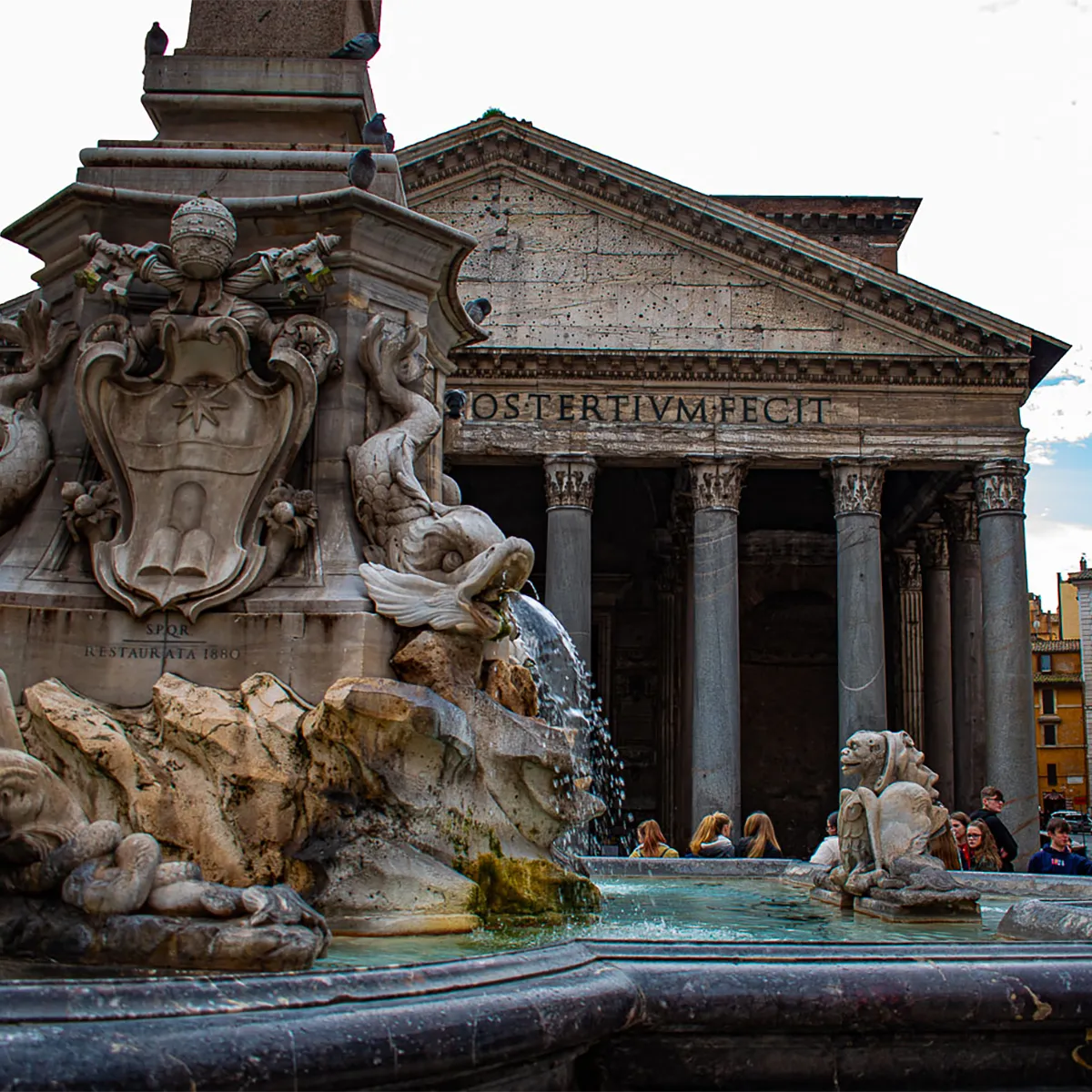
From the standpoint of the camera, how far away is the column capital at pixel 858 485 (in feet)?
76.8

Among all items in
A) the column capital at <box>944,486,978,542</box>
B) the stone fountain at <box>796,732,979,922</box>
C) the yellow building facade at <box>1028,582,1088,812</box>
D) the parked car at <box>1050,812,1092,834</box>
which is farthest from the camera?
the yellow building facade at <box>1028,582,1088,812</box>

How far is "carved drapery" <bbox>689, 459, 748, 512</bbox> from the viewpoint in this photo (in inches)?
926

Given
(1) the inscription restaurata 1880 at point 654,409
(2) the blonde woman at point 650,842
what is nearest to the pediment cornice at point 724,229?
(1) the inscription restaurata 1880 at point 654,409

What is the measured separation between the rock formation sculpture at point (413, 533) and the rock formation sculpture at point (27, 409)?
3.28 ft

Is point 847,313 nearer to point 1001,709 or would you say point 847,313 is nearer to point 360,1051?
point 1001,709

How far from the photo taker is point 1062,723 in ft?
199

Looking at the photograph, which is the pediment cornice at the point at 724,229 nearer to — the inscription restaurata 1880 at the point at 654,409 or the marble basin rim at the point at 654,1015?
the inscription restaurata 1880 at the point at 654,409

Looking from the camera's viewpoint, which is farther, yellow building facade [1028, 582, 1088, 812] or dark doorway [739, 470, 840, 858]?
yellow building facade [1028, 582, 1088, 812]

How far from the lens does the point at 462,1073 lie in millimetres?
2402

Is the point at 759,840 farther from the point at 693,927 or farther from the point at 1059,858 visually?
the point at 693,927

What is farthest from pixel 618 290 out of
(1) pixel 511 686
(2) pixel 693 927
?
(2) pixel 693 927

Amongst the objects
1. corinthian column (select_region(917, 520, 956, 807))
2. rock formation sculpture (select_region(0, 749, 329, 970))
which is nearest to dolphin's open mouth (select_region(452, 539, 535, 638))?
rock formation sculpture (select_region(0, 749, 329, 970))

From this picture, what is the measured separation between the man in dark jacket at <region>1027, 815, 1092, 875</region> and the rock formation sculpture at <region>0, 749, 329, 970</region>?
661 cm

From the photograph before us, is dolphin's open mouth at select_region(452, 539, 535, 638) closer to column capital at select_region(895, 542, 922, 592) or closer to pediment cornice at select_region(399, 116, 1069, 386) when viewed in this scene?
pediment cornice at select_region(399, 116, 1069, 386)
